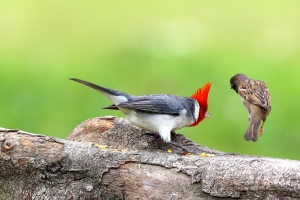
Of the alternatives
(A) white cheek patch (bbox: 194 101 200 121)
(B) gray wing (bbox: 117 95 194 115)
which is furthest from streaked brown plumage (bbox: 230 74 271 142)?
(B) gray wing (bbox: 117 95 194 115)

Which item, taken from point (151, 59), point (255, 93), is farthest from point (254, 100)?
point (151, 59)

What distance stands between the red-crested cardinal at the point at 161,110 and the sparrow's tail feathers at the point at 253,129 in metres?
0.63

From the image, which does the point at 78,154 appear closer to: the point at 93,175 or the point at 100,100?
the point at 93,175

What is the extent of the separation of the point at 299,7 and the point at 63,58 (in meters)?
6.76

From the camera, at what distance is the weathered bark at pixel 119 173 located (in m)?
4.98

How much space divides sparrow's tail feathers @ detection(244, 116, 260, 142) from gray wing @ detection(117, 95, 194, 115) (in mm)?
850

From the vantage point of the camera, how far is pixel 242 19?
55.1 ft

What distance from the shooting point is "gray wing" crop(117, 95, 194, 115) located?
674cm

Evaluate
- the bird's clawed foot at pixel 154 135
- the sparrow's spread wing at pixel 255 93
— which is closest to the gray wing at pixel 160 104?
the bird's clawed foot at pixel 154 135

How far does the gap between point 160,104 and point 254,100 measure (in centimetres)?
173

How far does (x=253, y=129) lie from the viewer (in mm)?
7707

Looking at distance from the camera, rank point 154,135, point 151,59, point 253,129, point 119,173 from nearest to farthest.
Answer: point 119,173, point 154,135, point 253,129, point 151,59

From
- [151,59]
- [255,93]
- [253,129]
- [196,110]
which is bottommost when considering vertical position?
[196,110]

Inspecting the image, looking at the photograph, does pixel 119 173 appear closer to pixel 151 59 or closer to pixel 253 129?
pixel 253 129
